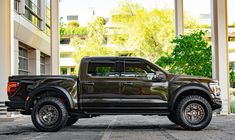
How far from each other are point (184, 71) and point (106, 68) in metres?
11.9

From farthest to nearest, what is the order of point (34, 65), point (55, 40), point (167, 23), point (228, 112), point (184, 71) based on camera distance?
point (167, 23), point (34, 65), point (55, 40), point (184, 71), point (228, 112)

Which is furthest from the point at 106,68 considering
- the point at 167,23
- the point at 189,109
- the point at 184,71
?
the point at 167,23

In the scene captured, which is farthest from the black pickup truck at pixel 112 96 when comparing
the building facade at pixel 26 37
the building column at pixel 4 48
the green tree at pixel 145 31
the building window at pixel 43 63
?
the green tree at pixel 145 31

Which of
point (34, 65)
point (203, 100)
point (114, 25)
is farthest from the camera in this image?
point (114, 25)

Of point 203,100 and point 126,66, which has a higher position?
point 126,66

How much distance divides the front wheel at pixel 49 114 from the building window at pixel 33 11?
1636cm

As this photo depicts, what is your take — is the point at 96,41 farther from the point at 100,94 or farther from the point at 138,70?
the point at 100,94

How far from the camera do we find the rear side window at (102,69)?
1152 cm

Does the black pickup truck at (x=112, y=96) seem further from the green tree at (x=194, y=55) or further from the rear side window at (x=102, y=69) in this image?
the green tree at (x=194, y=55)

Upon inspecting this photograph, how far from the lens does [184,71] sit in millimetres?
22953

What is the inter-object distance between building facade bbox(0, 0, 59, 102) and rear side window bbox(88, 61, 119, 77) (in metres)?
5.87

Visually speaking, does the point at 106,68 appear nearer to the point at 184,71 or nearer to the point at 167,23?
the point at 184,71

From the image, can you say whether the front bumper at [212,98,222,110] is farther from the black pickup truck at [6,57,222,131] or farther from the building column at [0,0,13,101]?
the building column at [0,0,13,101]

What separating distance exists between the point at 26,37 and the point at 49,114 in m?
16.3
